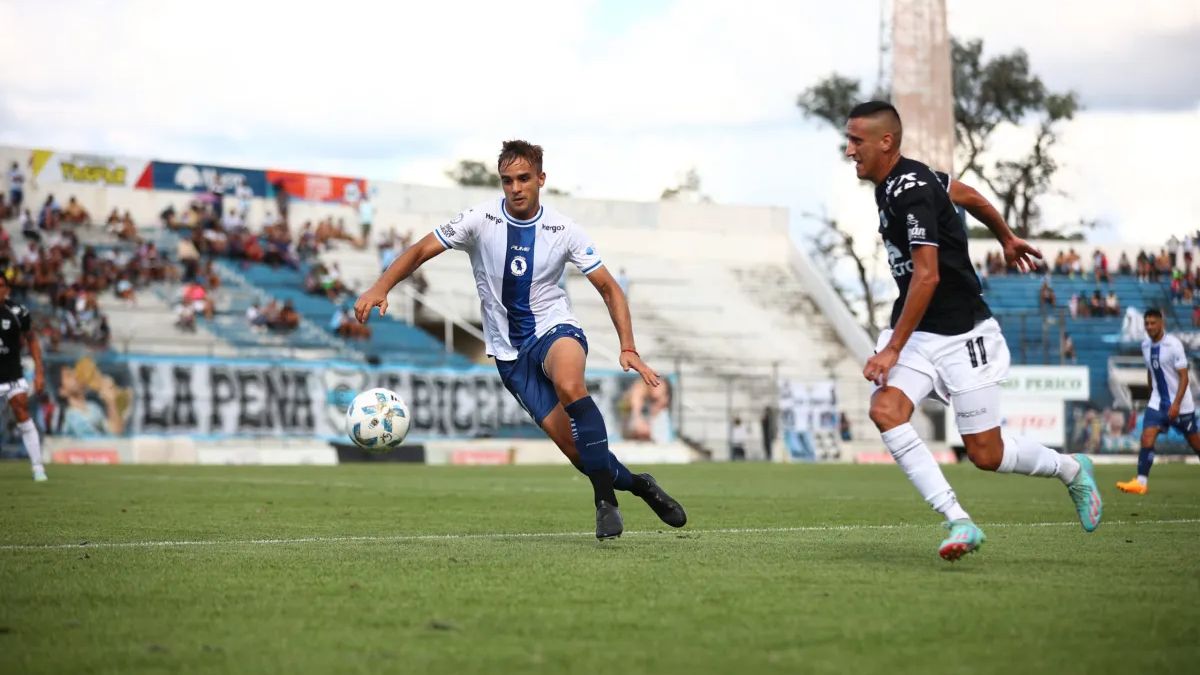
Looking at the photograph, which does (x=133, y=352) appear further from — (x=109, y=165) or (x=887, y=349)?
(x=887, y=349)

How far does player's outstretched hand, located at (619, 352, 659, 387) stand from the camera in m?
8.74

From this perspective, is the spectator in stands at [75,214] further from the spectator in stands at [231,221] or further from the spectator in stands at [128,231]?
the spectator in stands at [231,221]

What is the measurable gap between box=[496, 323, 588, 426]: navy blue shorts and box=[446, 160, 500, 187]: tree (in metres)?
74.7

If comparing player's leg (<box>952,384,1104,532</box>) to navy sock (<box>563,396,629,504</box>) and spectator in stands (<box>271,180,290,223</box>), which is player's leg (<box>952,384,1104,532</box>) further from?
spectator in stands (<box>271,180,290,223</box>)

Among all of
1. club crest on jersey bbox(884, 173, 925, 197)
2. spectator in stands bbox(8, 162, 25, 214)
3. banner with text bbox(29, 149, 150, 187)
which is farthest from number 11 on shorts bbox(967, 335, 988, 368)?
banner with text bbox(29, 149, 150, 187)

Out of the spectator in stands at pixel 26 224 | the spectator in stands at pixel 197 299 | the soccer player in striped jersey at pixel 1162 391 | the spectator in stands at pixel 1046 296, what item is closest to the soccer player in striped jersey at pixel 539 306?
the soccer player in striped jersey at pixel 1162 391

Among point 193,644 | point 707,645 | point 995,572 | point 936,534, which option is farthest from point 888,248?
point 193,644

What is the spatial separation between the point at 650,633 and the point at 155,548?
4.57m

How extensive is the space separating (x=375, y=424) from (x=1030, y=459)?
454cm

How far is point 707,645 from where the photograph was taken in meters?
5.16

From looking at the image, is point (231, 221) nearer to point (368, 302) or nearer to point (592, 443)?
point (368, 302)

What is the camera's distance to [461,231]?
9367mm

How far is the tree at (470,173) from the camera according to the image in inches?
3317

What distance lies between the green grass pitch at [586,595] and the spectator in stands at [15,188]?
96.3 feet
